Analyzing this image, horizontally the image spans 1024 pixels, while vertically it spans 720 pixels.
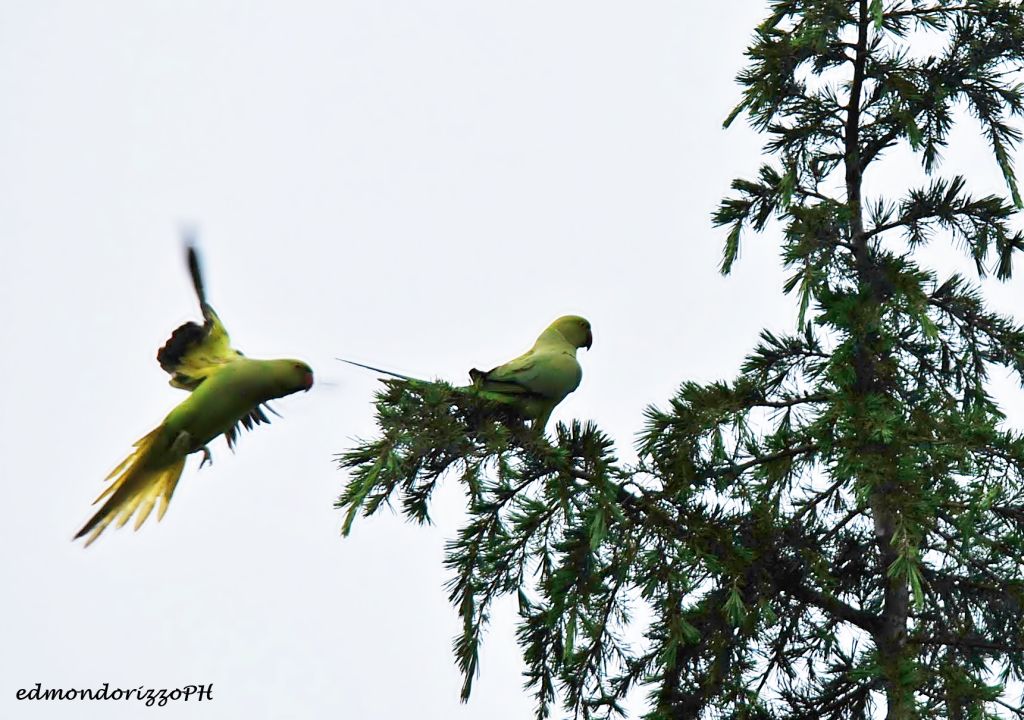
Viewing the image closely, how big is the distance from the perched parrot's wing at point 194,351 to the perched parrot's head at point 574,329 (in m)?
1.86

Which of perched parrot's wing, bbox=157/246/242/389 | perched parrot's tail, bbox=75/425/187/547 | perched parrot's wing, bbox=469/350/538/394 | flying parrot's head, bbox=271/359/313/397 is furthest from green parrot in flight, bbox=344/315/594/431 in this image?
perched parrot's tail, bbox=75/425/187/547

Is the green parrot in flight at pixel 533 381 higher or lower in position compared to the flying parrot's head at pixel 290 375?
higher

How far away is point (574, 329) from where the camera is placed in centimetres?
665

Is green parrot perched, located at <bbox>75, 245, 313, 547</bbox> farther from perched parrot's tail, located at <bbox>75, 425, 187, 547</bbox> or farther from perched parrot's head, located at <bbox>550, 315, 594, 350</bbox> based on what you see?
perched parrot's head, located at <bbox>550, 315, 594, 350</bbox>

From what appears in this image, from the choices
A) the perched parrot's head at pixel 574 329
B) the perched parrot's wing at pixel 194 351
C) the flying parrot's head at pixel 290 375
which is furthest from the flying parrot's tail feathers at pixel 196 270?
the perched parrot's head at pixel 574 329

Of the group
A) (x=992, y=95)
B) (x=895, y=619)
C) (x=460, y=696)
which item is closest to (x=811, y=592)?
(x=895, y=619)

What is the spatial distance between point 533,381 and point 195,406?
155 cm

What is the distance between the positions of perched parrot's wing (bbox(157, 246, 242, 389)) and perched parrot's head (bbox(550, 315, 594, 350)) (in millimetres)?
1864

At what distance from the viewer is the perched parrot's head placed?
660 centimetres

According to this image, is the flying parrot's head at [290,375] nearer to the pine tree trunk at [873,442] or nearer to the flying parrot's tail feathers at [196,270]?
the flying parrot's tail feathers at [196,270]

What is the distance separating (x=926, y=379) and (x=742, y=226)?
4.07 ft

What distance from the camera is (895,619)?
5797 millimetres

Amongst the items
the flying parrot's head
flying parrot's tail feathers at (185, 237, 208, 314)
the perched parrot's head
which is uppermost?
the perched parrot's head

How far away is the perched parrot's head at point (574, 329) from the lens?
260 inches
